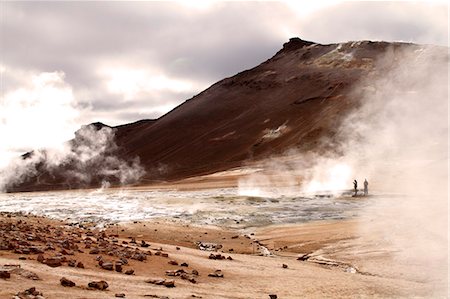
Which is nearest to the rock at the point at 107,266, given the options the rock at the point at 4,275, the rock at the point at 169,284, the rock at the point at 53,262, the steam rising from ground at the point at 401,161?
the rock at the point at 53,262

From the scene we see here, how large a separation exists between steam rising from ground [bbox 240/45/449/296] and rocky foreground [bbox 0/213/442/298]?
1.75m

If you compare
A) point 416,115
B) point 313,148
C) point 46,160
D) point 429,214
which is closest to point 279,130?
point 313,148

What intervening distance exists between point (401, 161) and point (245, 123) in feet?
208

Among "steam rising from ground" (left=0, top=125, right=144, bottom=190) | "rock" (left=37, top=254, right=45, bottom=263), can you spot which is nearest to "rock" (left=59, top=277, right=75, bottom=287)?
"rock" (left=37, top=254, right=45, bottom=263)

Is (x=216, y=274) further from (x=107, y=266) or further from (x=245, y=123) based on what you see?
(x=245, y=123)

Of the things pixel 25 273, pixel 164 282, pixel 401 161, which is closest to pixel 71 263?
pixel 25 273

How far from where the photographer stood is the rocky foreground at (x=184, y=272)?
36.6ft

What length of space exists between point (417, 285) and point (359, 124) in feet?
292

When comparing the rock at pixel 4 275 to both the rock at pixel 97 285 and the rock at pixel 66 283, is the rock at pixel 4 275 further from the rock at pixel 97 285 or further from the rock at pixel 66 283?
the rock at pixel 97 285

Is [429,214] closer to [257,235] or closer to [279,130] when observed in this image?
[257,235]

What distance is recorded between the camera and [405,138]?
8731 cm

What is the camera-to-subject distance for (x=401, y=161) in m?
73.4

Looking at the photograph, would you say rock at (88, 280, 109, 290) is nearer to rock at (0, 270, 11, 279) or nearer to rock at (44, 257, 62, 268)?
rock at (0, 270, 11, 279)

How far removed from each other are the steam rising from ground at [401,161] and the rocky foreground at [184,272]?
1747 mm
